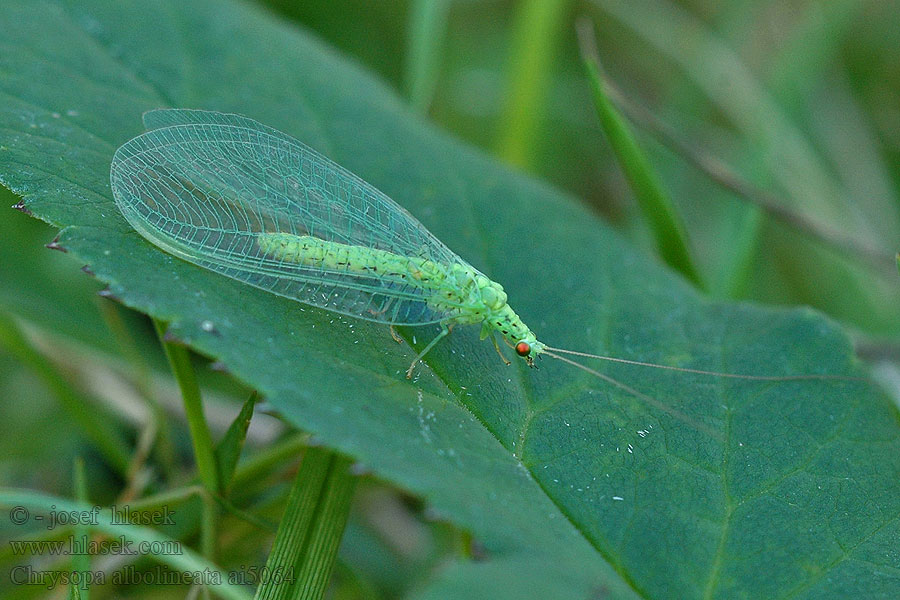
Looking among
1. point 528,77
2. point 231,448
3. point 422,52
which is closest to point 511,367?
point 231,448

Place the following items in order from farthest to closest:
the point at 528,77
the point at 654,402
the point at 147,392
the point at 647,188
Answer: the point at 528,77 → the point at 647,188 → the point at 147,392 → the point at 654,402

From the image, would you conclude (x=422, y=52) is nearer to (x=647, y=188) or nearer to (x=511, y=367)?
(x=647, y=188)

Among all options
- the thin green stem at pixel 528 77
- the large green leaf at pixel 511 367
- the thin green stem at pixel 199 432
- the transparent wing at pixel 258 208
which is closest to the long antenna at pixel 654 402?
the large green leaf at pixel 511 367

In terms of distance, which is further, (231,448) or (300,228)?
(300,228)

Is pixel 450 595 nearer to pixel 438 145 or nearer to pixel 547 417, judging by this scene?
pixel 547 417

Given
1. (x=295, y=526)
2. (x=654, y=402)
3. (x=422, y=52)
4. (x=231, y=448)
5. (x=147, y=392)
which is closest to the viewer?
(x=295, y=526)

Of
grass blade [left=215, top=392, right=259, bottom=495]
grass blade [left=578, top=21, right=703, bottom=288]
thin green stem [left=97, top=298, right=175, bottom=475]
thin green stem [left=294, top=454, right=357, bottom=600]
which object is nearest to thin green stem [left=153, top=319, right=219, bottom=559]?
grass blade [left=215, top=392, right=259, bottom=495]
